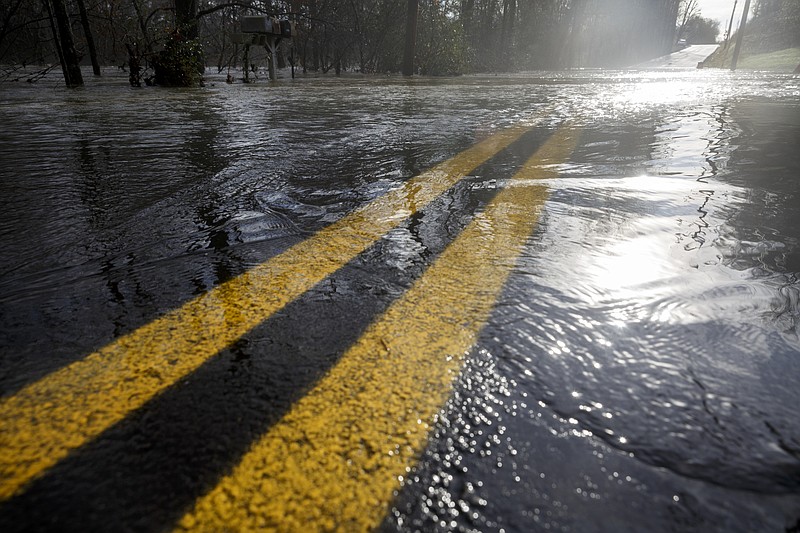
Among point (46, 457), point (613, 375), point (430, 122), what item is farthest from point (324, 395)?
point (430, 122)

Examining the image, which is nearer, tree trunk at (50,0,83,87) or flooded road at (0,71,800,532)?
flooded road at (0,71,800,532)

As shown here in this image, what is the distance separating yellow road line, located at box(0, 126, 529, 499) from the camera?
0.86 metres

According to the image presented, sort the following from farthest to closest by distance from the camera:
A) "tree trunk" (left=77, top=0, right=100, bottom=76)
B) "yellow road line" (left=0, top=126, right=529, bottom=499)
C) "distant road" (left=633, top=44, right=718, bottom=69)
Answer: "distant road" (left=633, top=44, right=718, bottom=69), "tree trunk" (left=77, top=0, right=100, bottom=76), "yellow road line" (left=0, top=126, right=529, bottom=499)

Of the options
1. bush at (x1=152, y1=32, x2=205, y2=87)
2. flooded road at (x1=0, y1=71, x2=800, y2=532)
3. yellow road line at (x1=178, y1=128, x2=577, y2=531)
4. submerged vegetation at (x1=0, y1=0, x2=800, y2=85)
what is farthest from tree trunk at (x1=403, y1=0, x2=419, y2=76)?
yellow road line at (x1=178, y1=128, x2=577, y2=531)

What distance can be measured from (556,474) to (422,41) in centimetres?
1987

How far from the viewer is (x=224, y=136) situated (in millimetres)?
4098

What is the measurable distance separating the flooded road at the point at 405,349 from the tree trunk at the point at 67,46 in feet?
25.3

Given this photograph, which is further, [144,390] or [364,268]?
[364,268]

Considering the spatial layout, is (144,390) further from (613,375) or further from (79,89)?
(79,89)

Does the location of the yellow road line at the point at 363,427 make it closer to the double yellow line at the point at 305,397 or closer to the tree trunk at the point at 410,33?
the double yellow line at the point at 305,397

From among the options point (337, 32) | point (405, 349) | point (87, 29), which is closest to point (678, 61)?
point (337, 32)

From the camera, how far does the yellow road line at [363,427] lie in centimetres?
73

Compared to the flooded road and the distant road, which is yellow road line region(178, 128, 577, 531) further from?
the distant road

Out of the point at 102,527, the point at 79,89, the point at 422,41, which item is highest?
the point at 422,41
